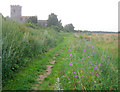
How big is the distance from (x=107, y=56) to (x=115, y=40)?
599 mm

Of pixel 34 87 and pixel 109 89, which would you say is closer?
pixel 109 89

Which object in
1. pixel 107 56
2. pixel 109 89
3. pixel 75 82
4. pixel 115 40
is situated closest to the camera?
pixel 109 89

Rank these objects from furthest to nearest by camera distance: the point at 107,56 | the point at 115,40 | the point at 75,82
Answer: the point at 107,56 → the point at 115,40 → the point at 75,82

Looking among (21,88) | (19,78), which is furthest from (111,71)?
(19,78)

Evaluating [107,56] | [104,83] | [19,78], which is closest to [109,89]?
[104,83]

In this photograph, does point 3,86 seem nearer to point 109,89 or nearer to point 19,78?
point 19,78

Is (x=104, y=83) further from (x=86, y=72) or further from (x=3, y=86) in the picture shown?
(x=3, y=86)

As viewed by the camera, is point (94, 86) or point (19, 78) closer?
point (94, 86)

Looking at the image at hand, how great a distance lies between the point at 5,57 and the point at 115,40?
300 centimetres

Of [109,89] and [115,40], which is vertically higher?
[115,40]

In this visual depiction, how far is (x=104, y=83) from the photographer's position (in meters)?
2.81

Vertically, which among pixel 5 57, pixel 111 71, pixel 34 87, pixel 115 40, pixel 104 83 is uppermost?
pixel 115 40

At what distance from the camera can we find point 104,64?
135 inches

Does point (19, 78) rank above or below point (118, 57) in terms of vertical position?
→ below
